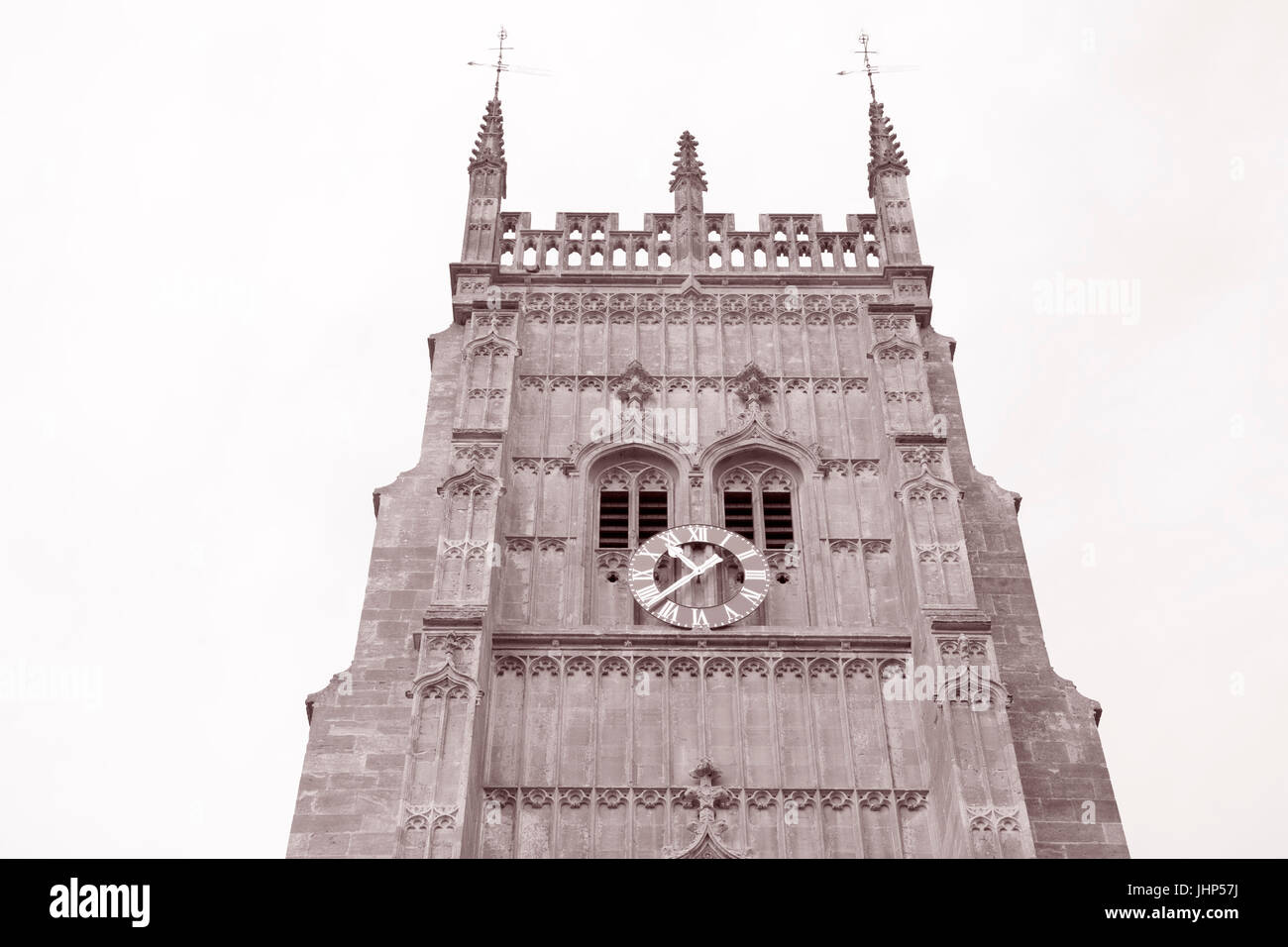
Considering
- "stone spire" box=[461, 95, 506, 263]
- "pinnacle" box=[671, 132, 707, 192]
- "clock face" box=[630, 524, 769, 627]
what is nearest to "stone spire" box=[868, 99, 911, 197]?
"pinnacle" box=[671, 132, 707, 192]

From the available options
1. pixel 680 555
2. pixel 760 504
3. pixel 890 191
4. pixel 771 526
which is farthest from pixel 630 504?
pixel 890 191

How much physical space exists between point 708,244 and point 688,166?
3.07 m

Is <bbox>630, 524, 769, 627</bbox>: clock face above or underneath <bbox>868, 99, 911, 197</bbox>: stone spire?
underneath

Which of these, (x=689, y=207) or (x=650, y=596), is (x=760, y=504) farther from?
(x=689, y=207)

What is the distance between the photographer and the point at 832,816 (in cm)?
2697

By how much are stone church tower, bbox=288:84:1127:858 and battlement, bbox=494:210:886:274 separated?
0.43ft

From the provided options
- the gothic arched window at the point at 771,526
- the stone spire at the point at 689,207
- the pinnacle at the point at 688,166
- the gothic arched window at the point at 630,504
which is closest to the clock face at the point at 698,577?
the gothic arched window at the point at 771,526

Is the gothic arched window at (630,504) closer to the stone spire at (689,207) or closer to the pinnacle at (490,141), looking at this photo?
the stone spire at (689,207)

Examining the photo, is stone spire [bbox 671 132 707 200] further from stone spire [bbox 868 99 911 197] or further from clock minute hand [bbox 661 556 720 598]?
clock minute hand [bbox 661 556 720 598]

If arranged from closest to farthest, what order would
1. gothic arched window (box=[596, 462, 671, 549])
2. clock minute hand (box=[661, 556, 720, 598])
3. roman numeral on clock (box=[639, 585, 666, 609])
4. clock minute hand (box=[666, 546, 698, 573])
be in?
1. roman numeral on clock (box=[639, 585, 666, 609])
2. clock minute hand (box=[661, 556, 720, 598])
3. clock minute hand (box=[666, 546, 698, 573])
4. gothic arched window (box=[596, 462, 671, 549])

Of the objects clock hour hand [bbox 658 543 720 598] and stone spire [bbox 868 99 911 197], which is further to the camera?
stone spire [bbox 868 99 911 197]

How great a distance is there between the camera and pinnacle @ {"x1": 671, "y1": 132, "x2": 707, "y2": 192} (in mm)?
40938
